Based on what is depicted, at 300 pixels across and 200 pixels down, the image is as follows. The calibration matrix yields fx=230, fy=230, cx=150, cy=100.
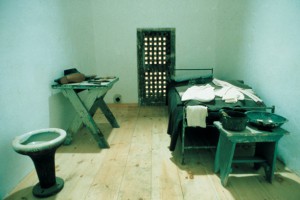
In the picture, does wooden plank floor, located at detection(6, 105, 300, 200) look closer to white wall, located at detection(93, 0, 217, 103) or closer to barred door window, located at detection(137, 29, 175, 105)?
barred door window, located at detection(137, 29, 175, 105)

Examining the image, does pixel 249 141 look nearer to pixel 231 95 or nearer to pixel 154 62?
pixel 231 95

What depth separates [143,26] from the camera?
445 centimetres

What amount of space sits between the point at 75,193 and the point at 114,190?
333 mm

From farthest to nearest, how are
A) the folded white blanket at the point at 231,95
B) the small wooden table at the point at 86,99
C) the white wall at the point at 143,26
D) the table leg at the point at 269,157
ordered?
the white wall at the point at 143,26, the small wooden table at the point at 86,99, the folded white blanket at the point at 231,95, the table leg at the point at 269,157

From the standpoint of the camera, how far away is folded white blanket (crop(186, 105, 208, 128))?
2328mm

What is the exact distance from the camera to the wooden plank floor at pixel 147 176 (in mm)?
1946

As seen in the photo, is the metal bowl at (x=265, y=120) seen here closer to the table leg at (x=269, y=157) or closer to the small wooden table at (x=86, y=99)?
the table leg at (x=269, y=157)

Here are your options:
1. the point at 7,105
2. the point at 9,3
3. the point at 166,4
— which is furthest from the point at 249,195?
the point at 166,4

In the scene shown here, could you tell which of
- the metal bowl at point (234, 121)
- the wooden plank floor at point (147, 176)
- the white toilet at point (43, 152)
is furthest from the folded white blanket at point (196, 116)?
the white toilet at point (43, 152)

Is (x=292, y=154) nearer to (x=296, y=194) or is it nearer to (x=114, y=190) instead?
(x=296, y=194)

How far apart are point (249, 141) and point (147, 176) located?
0.99 metres

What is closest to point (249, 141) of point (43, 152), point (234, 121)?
point (234, 121)

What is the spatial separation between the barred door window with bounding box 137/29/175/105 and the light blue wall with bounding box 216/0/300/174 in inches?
47.7

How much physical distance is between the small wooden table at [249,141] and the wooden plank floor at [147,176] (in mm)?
117
